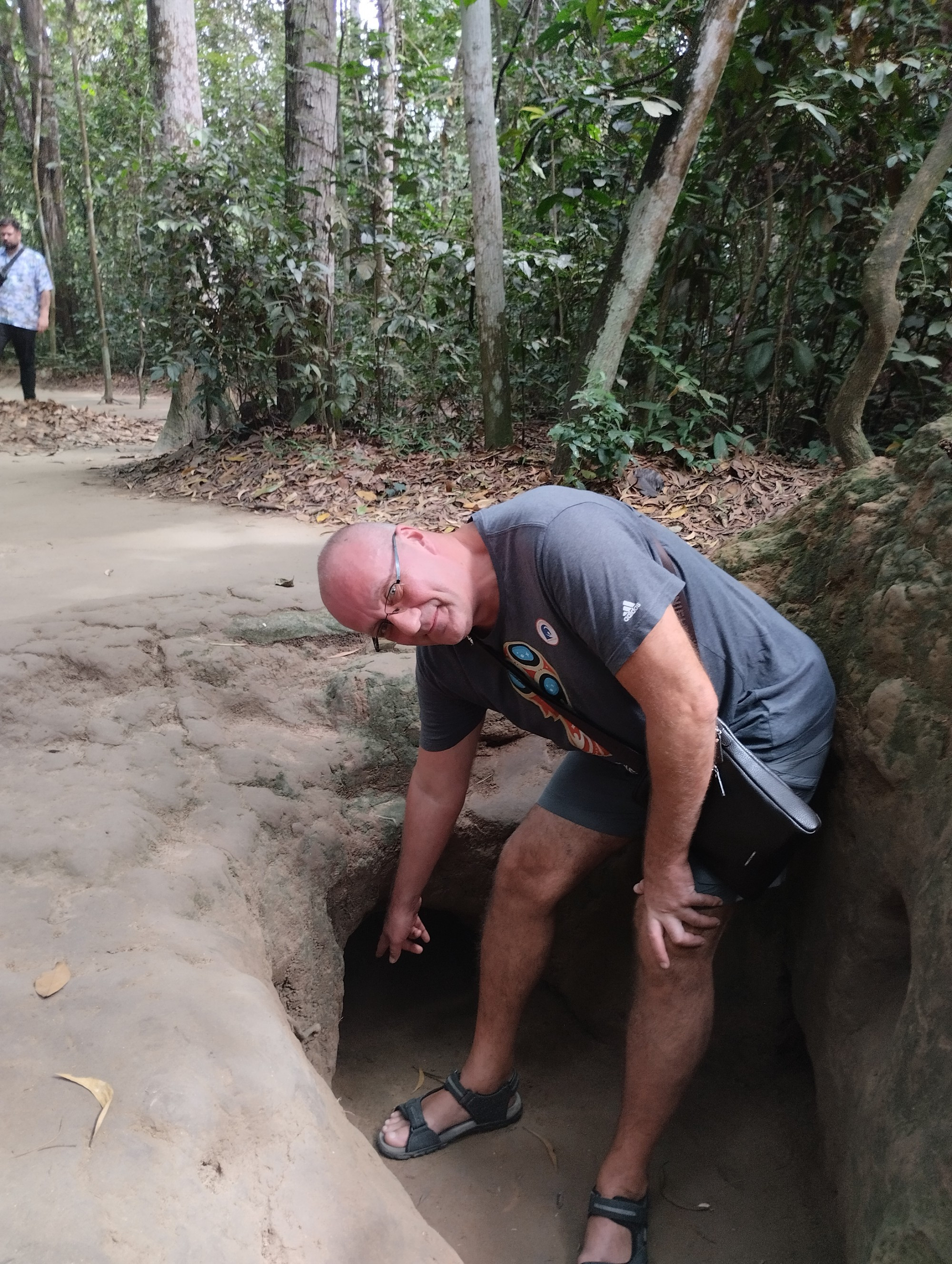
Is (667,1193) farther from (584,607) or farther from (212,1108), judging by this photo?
(584,607)

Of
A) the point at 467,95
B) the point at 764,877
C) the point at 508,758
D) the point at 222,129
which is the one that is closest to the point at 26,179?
the point at 222,129

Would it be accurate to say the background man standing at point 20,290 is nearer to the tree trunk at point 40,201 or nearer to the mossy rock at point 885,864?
the tree trunk at point 40,201

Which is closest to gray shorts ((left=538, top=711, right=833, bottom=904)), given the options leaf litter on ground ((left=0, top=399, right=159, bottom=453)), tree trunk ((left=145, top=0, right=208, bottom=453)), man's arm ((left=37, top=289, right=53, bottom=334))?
tree trunk ((left=145, top=0, right=208, bottom=453))

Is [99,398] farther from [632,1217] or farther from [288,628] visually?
[632,1217]

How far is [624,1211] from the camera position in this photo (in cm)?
186

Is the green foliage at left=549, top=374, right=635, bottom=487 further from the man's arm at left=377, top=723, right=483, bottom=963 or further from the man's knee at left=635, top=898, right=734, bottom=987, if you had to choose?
the man's knee at left=635, top=898, right=734, bottom=987

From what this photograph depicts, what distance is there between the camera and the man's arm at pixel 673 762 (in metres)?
1.54

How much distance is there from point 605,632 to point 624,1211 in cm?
123

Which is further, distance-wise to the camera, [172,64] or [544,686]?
[172,64]

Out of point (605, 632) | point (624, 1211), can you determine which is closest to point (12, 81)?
point (605, 632)

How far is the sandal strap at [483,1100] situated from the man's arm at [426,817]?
0.36 m

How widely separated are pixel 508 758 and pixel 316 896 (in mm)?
770

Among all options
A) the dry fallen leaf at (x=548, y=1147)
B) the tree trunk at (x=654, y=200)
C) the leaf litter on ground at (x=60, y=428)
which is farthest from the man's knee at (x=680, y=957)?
the leaf litter on ground at (x=60, y=428)

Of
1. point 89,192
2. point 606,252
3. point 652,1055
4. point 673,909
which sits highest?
point 89,192
